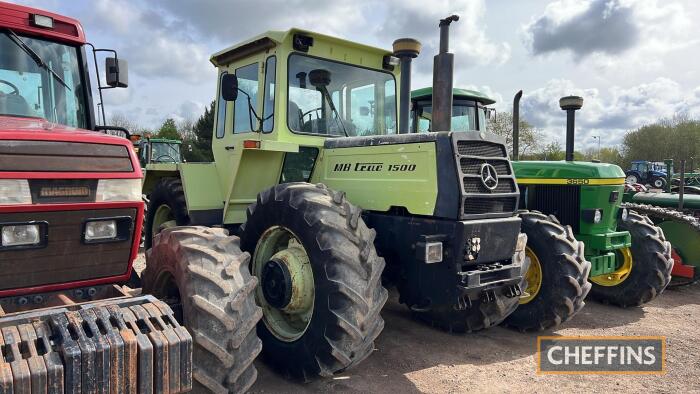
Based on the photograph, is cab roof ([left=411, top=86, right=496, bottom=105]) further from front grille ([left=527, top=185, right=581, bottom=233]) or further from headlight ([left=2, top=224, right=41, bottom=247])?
headlight ([left=2, top=224, right=41, bottom=247])

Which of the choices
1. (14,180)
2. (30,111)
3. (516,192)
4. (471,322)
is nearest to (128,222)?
(14,180)

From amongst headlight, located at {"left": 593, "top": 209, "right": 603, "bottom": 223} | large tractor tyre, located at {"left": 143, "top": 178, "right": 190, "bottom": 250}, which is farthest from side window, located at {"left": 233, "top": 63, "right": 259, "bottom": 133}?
headlight, located at {"left": 593, "top": 209, "right": 603, "bottom": 223}

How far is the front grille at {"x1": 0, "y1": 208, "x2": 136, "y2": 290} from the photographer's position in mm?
2676

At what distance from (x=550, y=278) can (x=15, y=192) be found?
15.2 ft

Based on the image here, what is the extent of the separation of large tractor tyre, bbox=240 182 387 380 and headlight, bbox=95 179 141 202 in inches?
48.2

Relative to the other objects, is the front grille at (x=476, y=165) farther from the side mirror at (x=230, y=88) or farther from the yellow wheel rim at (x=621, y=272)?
the yellow wheel rim at (x=621, y=272)

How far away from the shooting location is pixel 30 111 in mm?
3570

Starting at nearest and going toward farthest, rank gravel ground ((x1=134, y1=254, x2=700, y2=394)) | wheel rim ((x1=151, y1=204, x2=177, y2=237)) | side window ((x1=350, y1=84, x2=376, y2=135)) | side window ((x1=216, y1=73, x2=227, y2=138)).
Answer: gravel ground ((x1=134, y1=254, x2=700, y2=394)), side window ((x1=350, y1=84, x2=376, y2=135)), side window ((x1=216, y1=73, x2=227, y2=138)), wheel rim ((x1=151, y1=204, x2=177, y2=237))

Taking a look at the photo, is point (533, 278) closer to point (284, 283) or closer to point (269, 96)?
point (284, 283)

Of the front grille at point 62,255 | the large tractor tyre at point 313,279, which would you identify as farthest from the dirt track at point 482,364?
the front grille at point 62,255

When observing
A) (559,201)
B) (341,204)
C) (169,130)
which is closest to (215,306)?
(341,204)

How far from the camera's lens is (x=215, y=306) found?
2973 mm

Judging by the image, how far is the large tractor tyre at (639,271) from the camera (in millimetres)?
6336

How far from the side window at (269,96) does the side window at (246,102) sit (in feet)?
0.56
